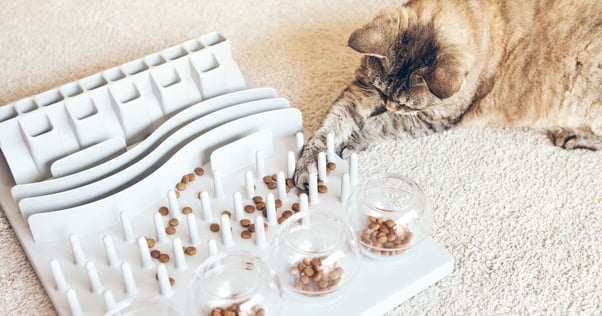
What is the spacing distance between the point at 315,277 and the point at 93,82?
27.2 inches

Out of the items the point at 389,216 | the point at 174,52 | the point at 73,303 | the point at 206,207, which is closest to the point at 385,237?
the point at 389,216

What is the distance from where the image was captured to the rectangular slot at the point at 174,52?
1.58 m

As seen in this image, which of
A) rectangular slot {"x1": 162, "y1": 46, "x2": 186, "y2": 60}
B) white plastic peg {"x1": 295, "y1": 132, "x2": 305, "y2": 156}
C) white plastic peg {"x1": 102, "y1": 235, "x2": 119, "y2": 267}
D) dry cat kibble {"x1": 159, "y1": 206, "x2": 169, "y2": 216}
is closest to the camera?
white plastic peg {"x1": 102, "y1": 235, "x2": 119, "y2": 267}

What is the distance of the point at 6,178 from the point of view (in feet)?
4.76

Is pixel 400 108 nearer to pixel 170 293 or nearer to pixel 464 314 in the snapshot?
pixel 464 314

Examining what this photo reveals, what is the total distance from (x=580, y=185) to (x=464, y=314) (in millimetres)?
467

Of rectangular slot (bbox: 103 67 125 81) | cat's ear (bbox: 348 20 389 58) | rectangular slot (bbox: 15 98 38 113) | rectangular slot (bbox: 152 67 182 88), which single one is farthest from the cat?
rectangular slot (bbox: 15 98 38 113)

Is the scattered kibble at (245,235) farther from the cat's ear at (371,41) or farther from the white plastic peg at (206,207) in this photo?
the cat's ear at (371,41)

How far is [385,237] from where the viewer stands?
128 cm

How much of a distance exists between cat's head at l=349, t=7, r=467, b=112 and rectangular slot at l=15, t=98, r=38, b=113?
27.0 inches

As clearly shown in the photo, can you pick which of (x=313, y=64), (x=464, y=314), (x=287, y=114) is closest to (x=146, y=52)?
(x=313, y=64)

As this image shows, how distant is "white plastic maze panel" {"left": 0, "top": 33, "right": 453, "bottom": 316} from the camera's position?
1231mm

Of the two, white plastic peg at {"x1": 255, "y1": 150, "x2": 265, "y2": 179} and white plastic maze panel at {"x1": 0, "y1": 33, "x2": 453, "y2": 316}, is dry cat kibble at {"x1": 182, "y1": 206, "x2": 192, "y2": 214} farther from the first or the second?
white plastic peg at {"x1": 255, "y1": 150, "x2": 265, "y2": 179}

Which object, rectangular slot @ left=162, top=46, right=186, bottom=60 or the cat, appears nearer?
the cat
